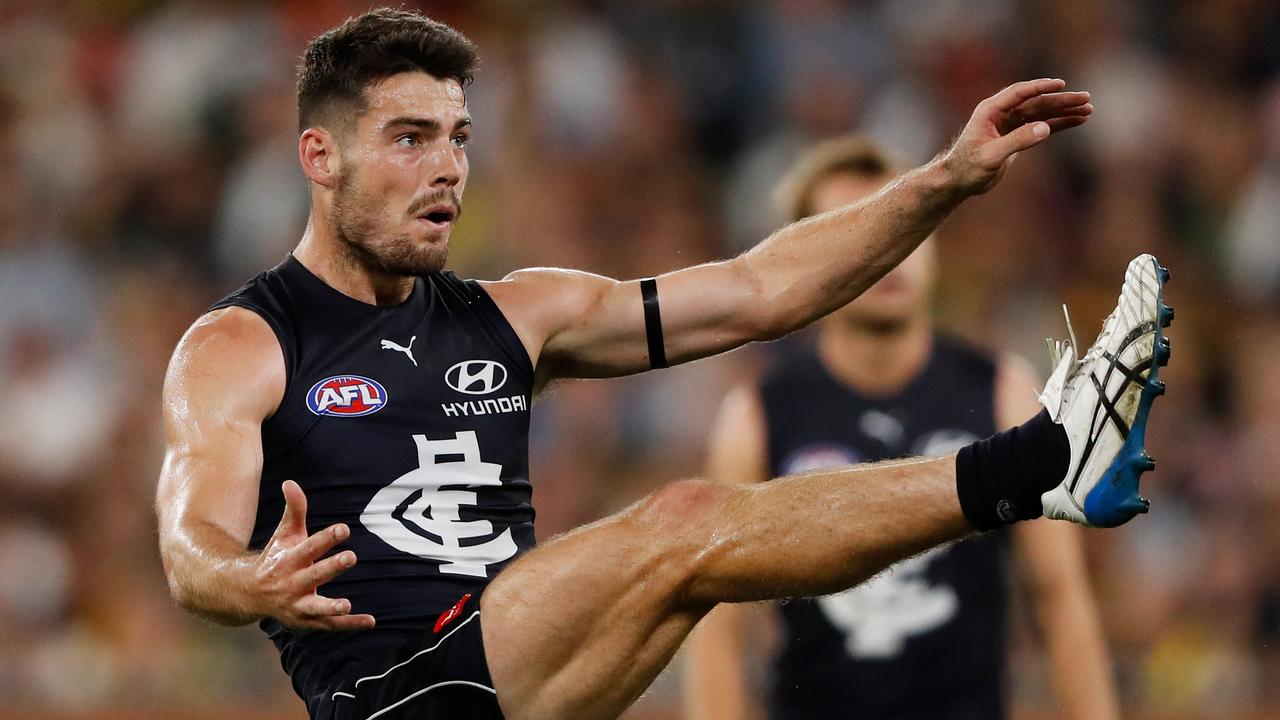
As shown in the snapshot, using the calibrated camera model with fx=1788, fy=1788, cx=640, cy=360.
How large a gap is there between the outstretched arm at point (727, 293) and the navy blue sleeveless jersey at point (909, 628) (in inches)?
22.0

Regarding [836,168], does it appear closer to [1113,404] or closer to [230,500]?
[1113,404]

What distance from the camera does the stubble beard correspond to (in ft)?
16.4

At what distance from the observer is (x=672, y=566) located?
4.20m

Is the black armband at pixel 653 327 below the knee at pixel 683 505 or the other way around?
the other way around

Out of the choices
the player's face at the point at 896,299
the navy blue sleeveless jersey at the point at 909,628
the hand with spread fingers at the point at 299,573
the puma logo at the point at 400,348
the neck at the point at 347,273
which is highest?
the neck at the point at 347,273

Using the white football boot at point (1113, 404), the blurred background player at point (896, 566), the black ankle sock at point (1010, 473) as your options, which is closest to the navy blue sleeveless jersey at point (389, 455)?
the blurred background player at point (896, 566)

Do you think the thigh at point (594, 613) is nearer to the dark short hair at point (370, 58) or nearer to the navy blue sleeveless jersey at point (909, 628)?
the navy blue sleeveless jersey at point (909, 628)

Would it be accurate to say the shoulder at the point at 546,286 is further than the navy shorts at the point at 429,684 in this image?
Yes

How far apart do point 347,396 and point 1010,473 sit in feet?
5.86

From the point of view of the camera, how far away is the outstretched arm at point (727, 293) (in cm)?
509

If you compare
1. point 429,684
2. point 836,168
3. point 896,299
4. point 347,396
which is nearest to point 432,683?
point 429,684

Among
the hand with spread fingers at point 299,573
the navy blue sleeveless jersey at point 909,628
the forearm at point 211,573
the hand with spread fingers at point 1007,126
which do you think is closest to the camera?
the hand with spread fingers at point 299,573

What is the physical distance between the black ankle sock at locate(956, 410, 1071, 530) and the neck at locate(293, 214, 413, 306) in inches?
70.8

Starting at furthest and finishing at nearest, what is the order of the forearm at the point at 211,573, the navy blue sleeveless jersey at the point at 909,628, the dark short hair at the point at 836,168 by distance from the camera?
1. the dark short hair at the point at 836,168
2. the navy blue sleeveless jersey at the point at 909,628
3. the forearm at the point at 211,573
